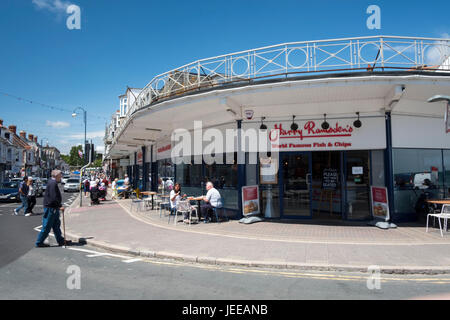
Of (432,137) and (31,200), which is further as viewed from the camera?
(31,200)

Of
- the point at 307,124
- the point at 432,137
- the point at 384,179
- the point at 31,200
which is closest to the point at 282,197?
the point at 307,124

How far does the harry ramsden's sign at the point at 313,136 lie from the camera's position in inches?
390

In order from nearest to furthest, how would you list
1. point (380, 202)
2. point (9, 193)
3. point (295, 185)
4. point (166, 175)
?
point (380, 202), point (295, 185), point (166, 175), point (9, 193)

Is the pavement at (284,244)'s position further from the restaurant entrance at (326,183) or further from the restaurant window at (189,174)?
the restaurant window at (189,174)

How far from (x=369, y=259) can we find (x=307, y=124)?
558cm

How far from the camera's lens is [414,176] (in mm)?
9828

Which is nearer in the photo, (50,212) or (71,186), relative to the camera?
(50,212)

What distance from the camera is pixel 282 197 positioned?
10.6m

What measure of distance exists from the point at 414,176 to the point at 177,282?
912 cm

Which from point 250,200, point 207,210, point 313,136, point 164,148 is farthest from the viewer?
point 164,148

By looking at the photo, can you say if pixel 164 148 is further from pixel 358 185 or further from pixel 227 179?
pixel 358 185

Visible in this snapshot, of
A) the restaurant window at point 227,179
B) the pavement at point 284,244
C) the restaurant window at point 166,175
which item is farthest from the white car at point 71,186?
the restaurant window at point 227,179

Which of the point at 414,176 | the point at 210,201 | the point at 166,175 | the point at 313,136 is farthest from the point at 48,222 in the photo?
the point at 414,176
